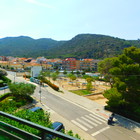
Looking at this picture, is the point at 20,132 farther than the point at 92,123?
No

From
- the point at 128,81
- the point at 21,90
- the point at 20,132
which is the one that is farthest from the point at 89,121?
the point at 20,132

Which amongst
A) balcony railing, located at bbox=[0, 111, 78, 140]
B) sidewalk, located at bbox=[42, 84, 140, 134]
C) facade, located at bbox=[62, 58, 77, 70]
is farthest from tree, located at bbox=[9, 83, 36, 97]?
facade, located at bbox=[62, 58, 77, 70]

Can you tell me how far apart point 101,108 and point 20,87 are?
14951 millimetres

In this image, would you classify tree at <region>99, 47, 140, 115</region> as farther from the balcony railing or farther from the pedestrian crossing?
the balcony railing

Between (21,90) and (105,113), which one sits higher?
(21,90)

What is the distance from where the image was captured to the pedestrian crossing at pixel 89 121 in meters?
15.5

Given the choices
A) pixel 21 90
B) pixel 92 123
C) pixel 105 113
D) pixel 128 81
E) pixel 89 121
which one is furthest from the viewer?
pixel 21 90

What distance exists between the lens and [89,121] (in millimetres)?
16844

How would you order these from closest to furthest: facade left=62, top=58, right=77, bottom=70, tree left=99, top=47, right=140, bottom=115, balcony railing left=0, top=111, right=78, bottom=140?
balcony railing left=0, top=111, right=78, bottom=140, tree left=99, top=47, right=140, bottom=115, facade left=62, top=58, right=77, bottom=70

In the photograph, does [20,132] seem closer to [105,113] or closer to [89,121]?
[89,121]

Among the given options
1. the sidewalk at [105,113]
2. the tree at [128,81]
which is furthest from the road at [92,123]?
the tree at [128,81]

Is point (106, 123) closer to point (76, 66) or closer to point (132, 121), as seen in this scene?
point (132, 121)

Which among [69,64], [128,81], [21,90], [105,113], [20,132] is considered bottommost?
[105,113]

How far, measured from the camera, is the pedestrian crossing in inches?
611
